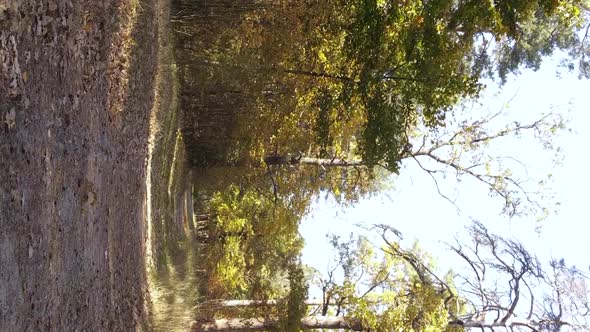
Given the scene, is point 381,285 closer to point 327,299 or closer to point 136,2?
point 327,299

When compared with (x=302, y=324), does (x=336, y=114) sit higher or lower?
higher

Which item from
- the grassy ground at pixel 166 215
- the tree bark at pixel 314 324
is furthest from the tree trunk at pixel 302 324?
the grassy ground at pixel 166 215

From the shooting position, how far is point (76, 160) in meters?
6.07

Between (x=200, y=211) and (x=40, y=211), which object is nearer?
(x=40, y=211)

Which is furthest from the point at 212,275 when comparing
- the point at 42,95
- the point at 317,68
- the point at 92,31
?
the point at 42,95

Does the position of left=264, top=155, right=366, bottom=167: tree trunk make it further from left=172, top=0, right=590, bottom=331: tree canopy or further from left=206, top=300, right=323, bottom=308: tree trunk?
left=206, top=300, right=323, bottom=308: tree trunk

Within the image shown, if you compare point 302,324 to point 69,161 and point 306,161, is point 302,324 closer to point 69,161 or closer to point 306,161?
point 306,161

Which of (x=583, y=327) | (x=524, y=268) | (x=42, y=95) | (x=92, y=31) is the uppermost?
(x=92, y=31)

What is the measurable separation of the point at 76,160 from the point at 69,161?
0.28m

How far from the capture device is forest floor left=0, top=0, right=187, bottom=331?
14.4ft

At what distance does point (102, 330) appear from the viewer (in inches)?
293

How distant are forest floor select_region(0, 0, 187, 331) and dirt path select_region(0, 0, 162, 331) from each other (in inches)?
0.6

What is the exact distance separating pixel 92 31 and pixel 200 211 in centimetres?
1314

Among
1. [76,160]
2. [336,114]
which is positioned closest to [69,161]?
[76,160]
